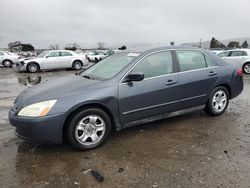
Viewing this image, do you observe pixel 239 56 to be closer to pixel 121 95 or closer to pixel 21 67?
pixel 121 95

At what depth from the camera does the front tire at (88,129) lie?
354 cm

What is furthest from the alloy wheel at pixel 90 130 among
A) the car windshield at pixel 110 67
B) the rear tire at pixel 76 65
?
the rear tire at pixel 76 65

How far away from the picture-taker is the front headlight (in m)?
3.37

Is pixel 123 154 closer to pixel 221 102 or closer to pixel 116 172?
pixel 116 172

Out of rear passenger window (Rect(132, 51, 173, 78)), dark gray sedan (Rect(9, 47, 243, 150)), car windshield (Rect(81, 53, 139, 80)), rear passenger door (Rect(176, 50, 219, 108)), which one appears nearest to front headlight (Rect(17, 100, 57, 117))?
dark gray sedan (Rect(9, 47, 243, 150))

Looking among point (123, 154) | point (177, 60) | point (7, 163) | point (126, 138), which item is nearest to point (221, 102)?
point (177, 60)

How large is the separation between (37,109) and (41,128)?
0.28 meters

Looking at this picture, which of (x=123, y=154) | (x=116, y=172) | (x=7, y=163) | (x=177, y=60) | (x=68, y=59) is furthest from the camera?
(x=68, y=59)

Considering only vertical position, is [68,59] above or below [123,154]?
above

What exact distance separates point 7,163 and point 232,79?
15.1 ft

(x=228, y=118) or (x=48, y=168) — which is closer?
(x=48, y=168)

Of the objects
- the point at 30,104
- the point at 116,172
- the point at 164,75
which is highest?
the point at 164,75

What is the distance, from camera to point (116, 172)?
310 centimetres

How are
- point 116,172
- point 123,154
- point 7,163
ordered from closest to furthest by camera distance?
1. point 116,172
2. point 7,163
3. point 123,154
